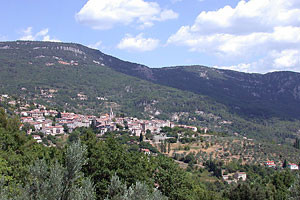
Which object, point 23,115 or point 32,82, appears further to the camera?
point 32,82

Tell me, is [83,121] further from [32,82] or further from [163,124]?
[32,82]

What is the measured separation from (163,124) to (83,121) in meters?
28.9

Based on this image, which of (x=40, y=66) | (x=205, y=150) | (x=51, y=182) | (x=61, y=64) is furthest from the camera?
(x=61, y=64)

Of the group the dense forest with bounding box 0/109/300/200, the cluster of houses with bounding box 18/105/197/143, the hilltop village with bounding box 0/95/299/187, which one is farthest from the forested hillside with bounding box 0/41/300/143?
the dense forest with bounding box 0/109/300/200

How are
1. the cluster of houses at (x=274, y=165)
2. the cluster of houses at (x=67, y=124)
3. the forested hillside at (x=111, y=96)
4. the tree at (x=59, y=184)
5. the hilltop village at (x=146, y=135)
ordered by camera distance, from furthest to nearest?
1. the forested hillside at (x=111, y=96)
2. the cluster of houses at (x=67, y=124)
3. the hilltop village at (x=146, y=135)
4. the cluster of houses at (x=274, y=165)
5. the tree at (x=59, y=184)

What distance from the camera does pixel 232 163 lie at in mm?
57562

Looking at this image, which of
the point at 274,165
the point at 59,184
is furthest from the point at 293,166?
the point at 59,184

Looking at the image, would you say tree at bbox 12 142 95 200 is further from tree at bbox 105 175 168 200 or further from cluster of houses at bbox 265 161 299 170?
cluster of houses at bbox 265 161 299 170

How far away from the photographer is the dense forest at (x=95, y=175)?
988 centimetres

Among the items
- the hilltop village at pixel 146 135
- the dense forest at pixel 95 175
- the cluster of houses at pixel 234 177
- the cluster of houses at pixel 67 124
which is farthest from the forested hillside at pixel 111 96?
the dense forest at pixel 95 175

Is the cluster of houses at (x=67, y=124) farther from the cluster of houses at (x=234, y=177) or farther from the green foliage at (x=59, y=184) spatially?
the green foliage at (x=59, y=184)

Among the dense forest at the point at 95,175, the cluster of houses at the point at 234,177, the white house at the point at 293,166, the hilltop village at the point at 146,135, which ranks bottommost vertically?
the cluster of houses at the point at 234,177

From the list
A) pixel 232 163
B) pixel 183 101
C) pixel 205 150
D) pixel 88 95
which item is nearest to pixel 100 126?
pixel 205 150

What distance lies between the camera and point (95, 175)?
63.2 feet
